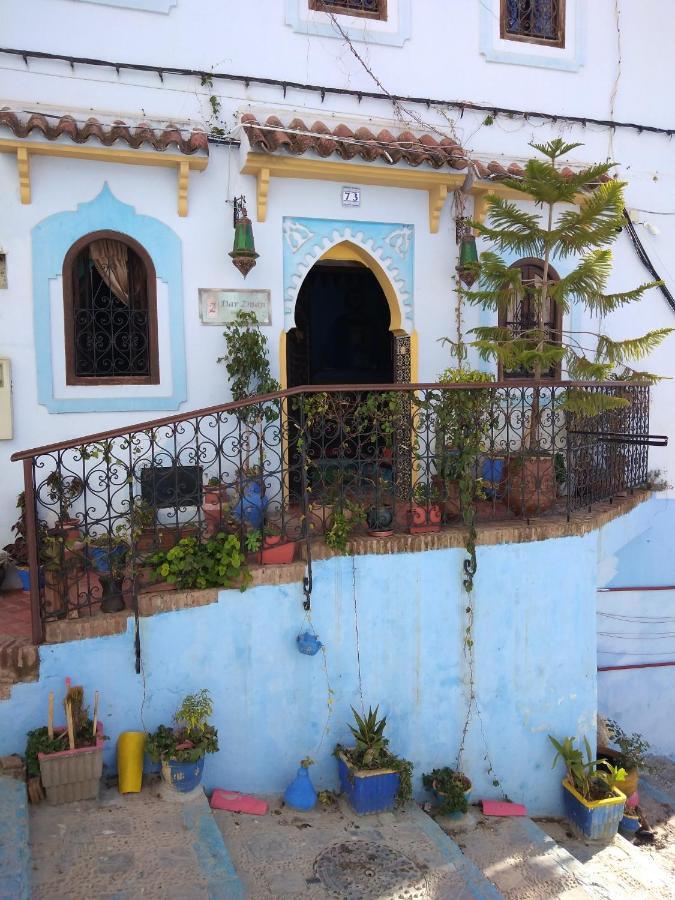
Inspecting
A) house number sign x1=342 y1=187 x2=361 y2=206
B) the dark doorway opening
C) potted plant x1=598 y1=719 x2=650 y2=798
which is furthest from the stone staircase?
the dark doorway opening

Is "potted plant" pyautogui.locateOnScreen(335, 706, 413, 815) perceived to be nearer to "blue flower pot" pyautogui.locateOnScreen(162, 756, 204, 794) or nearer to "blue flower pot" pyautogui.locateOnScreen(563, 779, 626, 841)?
"blue flower pot" pyautogui.locateOnScreen(162, 756, 204, 794)

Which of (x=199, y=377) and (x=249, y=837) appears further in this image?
(x=199, y=377)

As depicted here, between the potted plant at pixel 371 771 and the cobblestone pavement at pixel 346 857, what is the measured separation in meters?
0.11

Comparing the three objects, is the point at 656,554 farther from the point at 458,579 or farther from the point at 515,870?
the point at 515,870

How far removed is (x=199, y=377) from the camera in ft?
23.6

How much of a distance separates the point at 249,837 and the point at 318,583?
5.87ft

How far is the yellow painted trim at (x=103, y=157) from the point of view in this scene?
6367 mm

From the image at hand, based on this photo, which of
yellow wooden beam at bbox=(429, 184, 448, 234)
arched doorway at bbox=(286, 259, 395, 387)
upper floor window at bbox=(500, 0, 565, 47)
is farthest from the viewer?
arched doorway at bbox=(286, 259, 395, 387)

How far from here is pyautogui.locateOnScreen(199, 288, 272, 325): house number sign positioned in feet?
23.6

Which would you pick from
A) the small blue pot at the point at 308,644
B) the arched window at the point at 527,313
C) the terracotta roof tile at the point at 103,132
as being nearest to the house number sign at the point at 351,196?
the terracotta roof tile at the point at 103,132

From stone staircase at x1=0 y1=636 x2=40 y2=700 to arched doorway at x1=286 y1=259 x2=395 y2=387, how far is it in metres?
6.53

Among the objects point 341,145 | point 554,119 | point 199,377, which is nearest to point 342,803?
point 199,377

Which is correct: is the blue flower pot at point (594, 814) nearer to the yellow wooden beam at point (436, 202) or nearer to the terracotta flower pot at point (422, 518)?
the terracotta flower pot at point (422, 518)

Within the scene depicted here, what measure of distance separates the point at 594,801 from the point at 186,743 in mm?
3570
